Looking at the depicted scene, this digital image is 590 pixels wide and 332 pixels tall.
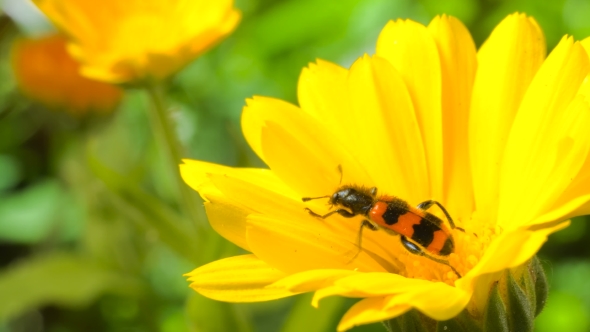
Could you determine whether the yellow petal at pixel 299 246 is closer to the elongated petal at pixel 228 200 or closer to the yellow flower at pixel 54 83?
the elongated petal at pixel 228 200

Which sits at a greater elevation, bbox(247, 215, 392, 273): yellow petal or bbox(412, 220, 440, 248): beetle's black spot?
bbox(247, 215, 392, 273): yellow petal

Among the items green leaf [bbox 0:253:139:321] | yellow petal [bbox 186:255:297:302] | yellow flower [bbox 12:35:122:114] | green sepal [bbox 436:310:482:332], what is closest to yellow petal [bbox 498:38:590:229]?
green sepal [bbox 436:310:482:332]

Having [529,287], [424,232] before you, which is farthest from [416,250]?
[529,287]

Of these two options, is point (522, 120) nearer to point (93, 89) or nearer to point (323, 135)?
point (323, 135)

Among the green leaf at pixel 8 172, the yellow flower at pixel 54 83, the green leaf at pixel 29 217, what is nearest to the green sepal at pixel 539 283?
the yellow flower at pixel 54 83

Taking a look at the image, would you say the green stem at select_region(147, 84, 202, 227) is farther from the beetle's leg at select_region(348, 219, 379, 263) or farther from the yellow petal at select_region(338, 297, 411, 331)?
the yellow petal at select_region(338, 297, 411, 331)
